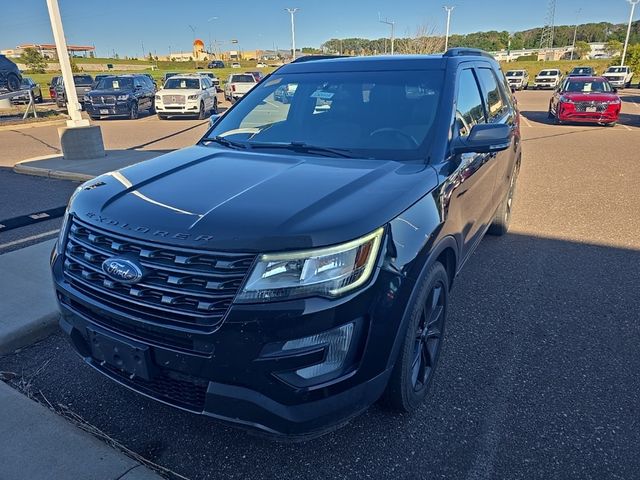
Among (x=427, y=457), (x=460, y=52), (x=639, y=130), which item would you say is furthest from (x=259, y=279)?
Answer: (x=639, y=130)

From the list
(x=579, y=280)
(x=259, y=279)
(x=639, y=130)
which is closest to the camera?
(x=259, y=279)

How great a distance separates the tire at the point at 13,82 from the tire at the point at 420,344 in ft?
78.1

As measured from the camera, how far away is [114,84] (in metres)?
20.5

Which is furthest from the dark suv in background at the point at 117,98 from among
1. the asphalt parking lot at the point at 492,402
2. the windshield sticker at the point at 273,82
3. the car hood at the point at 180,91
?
the asphalt parking lot at the point at 492,402

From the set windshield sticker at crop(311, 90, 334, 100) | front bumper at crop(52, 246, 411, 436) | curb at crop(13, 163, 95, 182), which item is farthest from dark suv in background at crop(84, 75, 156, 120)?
front bumper at crop(52, 246, 411, 436)

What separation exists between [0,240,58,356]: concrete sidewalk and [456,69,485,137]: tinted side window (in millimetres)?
3194

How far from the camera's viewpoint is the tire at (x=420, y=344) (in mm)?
2304

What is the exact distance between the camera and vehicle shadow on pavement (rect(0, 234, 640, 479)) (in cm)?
233

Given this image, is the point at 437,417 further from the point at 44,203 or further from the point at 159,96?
the point at 159,96

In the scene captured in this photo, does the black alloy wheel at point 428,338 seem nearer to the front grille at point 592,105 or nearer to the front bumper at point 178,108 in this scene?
the front grille at point 592,105

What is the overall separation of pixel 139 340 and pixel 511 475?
182 cm

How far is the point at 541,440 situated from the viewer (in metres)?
2.47

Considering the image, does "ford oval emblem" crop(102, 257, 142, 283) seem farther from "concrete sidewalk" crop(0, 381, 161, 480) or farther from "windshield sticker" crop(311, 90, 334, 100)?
"windshield sticker" crop(311, 90, 334, 100)

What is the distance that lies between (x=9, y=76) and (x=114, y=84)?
4.55 meters
